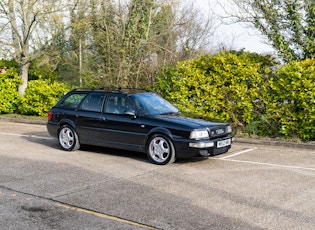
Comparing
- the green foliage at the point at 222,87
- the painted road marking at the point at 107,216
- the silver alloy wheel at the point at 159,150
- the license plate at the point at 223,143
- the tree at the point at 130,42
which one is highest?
the tree at the point at 130,42

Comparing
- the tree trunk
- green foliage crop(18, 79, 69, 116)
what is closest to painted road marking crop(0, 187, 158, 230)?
green foliage crop(18, 79, 69, 116)

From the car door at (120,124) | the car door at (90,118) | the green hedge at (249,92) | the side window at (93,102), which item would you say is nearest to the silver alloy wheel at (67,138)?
the car door at (90,118)

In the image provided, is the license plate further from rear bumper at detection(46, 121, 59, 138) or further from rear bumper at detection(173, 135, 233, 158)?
rear bumper at detection(46, 121, 59, 138)

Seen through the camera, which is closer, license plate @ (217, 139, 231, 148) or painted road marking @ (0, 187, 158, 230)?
painted road marking @ (0, 187, 158, 230)

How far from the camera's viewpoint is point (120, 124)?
9.40 m

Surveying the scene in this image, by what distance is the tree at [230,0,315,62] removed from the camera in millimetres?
14109

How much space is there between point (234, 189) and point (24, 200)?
3231 mm

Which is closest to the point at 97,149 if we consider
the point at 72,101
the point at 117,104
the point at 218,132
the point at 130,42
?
the point at 72,101

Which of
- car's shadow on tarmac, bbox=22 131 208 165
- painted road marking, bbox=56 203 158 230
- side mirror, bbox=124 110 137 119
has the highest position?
side mirror, bbox=124 110 137 119

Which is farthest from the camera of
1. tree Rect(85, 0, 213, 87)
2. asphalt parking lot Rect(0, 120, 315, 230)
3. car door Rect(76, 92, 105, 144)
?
tree Rect(85, 0, 213, 87)

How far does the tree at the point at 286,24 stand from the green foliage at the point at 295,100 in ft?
8.60

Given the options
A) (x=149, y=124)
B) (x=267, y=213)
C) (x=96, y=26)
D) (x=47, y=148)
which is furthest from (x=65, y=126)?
(x=96, y=26)

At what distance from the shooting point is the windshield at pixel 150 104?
943 cm

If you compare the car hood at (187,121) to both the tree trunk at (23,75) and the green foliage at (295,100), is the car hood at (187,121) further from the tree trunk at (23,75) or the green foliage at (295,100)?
the tree trunk at (23,75)
